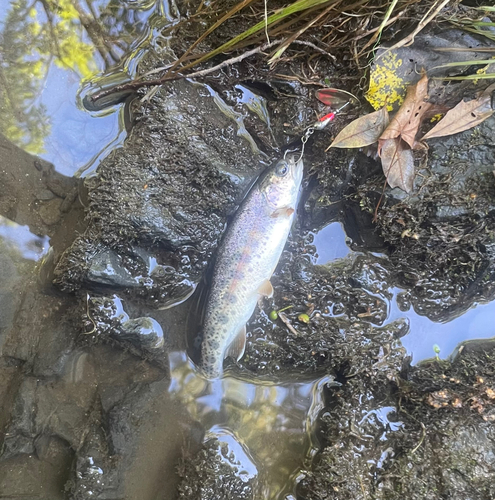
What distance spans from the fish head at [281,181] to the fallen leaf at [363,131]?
0.41 meters

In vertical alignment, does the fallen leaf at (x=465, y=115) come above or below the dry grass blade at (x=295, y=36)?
below

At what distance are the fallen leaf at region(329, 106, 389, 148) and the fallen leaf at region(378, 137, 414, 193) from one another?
10 centimetres

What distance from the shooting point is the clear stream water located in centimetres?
369

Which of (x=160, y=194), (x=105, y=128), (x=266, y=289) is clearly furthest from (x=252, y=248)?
(x=105, y=128)

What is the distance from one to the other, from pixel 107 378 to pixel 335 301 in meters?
2.38

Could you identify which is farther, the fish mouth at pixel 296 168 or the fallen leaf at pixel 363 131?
the fish mouth at pixel 296 168

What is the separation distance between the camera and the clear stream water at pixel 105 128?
145 inches

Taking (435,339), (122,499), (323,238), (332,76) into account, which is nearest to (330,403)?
(435,339)

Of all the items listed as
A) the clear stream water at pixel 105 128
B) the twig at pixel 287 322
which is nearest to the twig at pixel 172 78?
the clear stream water at pixel 105 128

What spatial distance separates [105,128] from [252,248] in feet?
6.12

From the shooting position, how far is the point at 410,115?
3.18 m

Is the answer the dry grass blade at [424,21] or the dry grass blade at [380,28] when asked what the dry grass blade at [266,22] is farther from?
the dry grass blade at [424,21]

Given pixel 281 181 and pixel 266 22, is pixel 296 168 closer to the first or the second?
pixel 281 181

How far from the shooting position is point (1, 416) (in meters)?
3.60
